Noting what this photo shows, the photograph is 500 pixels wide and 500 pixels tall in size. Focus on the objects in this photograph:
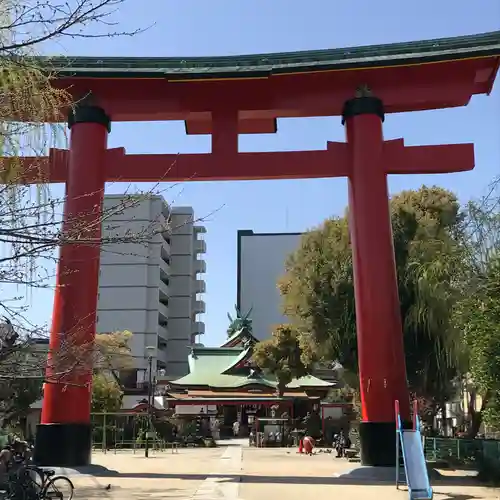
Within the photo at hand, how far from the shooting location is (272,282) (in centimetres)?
7050

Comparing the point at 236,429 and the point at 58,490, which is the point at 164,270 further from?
the point at 58,490

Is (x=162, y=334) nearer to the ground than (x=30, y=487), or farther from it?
farther from it

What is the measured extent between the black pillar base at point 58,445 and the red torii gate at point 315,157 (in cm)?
2

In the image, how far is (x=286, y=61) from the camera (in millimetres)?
14820

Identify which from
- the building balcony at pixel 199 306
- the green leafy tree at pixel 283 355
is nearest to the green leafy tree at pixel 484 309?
the green leafy tree at pixel 283 355

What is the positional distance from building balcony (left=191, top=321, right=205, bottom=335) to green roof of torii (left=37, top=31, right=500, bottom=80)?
2196 inches

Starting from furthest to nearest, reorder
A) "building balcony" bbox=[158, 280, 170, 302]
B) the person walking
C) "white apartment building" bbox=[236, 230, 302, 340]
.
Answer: "white apartment building" bbox=[236, 230, 302, 340]
"building balcony" bbox=[158, 280, 170, 302]
the person walking

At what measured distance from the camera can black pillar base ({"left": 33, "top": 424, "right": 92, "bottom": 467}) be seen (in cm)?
1297

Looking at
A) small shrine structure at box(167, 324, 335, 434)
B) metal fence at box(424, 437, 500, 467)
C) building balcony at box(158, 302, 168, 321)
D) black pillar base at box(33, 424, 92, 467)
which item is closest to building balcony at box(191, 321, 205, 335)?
building balcony at box(158, 302, 168, 321)

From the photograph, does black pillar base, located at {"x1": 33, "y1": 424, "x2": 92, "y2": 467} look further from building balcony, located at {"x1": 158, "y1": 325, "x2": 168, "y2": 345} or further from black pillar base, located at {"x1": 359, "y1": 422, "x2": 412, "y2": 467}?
building balcony, located at {"x1": 158, "y1": 325, "x2": 168, "y2": 345}

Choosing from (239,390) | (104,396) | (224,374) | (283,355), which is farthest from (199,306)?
(283,355)

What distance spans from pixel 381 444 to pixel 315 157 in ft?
21.5

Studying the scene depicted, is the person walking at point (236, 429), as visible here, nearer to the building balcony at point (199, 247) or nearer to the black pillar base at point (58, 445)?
the black pillar base at point (58, 445)

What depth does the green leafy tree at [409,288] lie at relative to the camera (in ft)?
55.4
